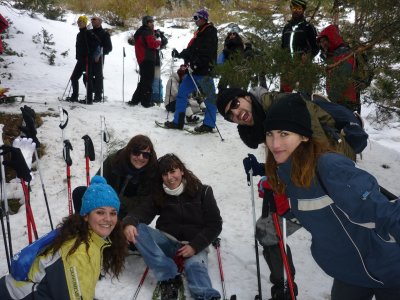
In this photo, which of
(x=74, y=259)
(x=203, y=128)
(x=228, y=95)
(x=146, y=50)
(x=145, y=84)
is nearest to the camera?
(x=74, y=259)

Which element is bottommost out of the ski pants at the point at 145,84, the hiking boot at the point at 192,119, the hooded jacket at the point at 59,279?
the hooded jacket at the point at 59,279

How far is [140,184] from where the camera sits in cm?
381

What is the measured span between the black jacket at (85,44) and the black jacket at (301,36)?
4.58m

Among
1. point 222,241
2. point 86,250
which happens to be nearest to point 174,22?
point 222,241

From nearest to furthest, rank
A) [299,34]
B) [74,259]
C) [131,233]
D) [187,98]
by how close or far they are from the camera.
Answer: [74,259] < [131,233] < [299,34] < [187,98]

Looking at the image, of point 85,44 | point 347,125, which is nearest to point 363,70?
point 347,125

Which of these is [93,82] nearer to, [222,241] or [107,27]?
[222,241]

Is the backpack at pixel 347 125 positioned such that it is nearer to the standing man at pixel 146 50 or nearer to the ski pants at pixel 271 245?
the ski pants at pixel 271 245

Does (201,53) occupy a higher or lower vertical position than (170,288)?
higher

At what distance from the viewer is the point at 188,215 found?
3.61 m

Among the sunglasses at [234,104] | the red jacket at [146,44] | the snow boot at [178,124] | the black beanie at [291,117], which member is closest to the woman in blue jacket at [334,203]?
the black beanie at [291,117]

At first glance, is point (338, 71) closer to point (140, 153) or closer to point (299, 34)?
point (299, 34)

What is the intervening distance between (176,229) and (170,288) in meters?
0.57

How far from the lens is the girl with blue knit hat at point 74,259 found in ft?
7.22
